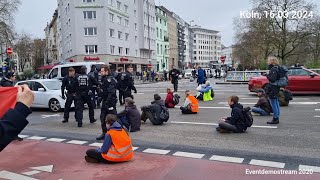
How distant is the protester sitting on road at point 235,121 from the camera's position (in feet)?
29.5

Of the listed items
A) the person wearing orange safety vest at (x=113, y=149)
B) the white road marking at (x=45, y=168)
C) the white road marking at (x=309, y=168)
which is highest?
the person wearing orange safety vest at (x=113, y=149)

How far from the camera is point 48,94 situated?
51.3 feet

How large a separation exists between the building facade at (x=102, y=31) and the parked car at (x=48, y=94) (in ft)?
122

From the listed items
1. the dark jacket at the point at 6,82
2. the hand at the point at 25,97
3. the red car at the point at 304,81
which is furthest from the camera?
the red car at the point at 304,81

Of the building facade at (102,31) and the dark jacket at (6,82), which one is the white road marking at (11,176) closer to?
the dark jacket at (6,82)

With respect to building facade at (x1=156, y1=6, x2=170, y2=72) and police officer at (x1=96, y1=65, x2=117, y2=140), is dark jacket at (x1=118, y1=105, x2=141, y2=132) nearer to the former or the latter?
police officer at (x1=96, y1=65, x2=117, y2=140)

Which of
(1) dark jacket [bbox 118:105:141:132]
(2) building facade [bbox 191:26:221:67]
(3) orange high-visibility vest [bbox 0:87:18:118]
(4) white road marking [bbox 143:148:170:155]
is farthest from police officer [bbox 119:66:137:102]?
→ (2) building facade [bbox 191:26:221:67]

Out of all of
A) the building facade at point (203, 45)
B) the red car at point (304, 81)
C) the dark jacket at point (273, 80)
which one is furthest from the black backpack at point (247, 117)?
the building facade at point (203, 45)

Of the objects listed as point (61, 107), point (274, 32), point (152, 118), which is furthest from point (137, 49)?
point (152, 118)

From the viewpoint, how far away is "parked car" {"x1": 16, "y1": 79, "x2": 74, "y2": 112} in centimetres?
1539

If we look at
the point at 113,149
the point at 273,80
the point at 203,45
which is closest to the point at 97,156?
the point at 113,149

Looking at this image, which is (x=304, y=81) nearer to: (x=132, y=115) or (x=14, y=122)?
(x=132, y=115)

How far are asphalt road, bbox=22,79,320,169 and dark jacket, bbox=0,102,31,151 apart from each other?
5.00 m

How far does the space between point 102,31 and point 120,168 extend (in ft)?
175
